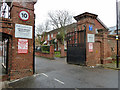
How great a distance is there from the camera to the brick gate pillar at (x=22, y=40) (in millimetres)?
6559

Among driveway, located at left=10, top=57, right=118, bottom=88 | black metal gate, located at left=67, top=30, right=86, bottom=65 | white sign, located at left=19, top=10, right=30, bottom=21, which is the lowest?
driveway, located at left=10, top=57, right=118, bottom=88

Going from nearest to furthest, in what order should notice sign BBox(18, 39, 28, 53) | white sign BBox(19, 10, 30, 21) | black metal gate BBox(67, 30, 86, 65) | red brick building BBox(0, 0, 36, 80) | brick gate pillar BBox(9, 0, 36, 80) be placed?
red brick building BBox(0, 0, 36, 80) → brick gate pillar BBox(9, 0, 36, 80) → notice sign BBox(18, 39, 28, 53) → white sign BBox(19, 10, 30, 21) → black metal gate BBox(67, 30, 86, 65)

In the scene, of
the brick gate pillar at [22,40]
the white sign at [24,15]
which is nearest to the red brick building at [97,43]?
the brick gate pillar at [22,40]

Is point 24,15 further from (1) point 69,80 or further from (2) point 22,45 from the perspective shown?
(1) point 69,80

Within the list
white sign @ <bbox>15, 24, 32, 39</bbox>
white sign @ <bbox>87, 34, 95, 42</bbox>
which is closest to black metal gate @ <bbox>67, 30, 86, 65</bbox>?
white sign @ <bbox>87, 34, 95, 42</bbox>

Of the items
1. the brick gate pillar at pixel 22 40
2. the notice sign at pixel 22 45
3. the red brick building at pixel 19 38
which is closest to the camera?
the red brick building at pixel 19 38

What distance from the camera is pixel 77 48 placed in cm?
1131

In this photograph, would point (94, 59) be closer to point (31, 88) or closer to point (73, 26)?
point (31, 88)

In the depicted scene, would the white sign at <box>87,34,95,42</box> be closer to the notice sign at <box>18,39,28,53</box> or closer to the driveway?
the driveway

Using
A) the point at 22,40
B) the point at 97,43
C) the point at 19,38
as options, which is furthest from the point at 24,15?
the point at 97,43

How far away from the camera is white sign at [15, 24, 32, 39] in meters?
6.65

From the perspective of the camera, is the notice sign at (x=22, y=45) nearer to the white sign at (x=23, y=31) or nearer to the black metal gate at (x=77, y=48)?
the white sign at (x=23, y=31)

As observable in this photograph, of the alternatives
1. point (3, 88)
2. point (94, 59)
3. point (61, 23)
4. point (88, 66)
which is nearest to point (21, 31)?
point (3, 88)

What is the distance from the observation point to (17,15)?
22.0ft
